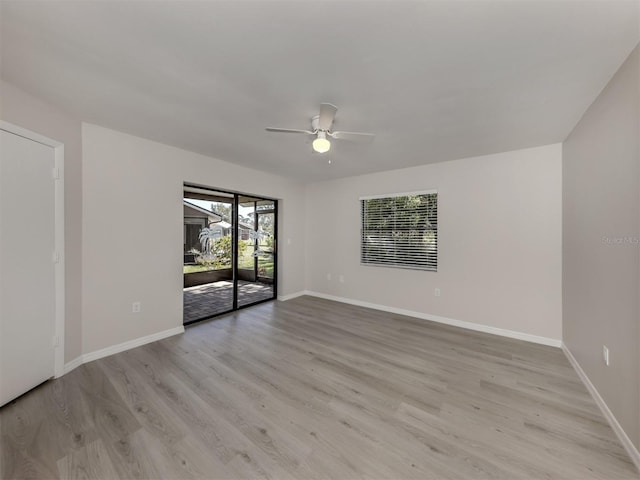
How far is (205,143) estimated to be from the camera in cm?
311

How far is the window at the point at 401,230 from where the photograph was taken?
3996 mm

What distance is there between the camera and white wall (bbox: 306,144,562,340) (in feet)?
10.2
